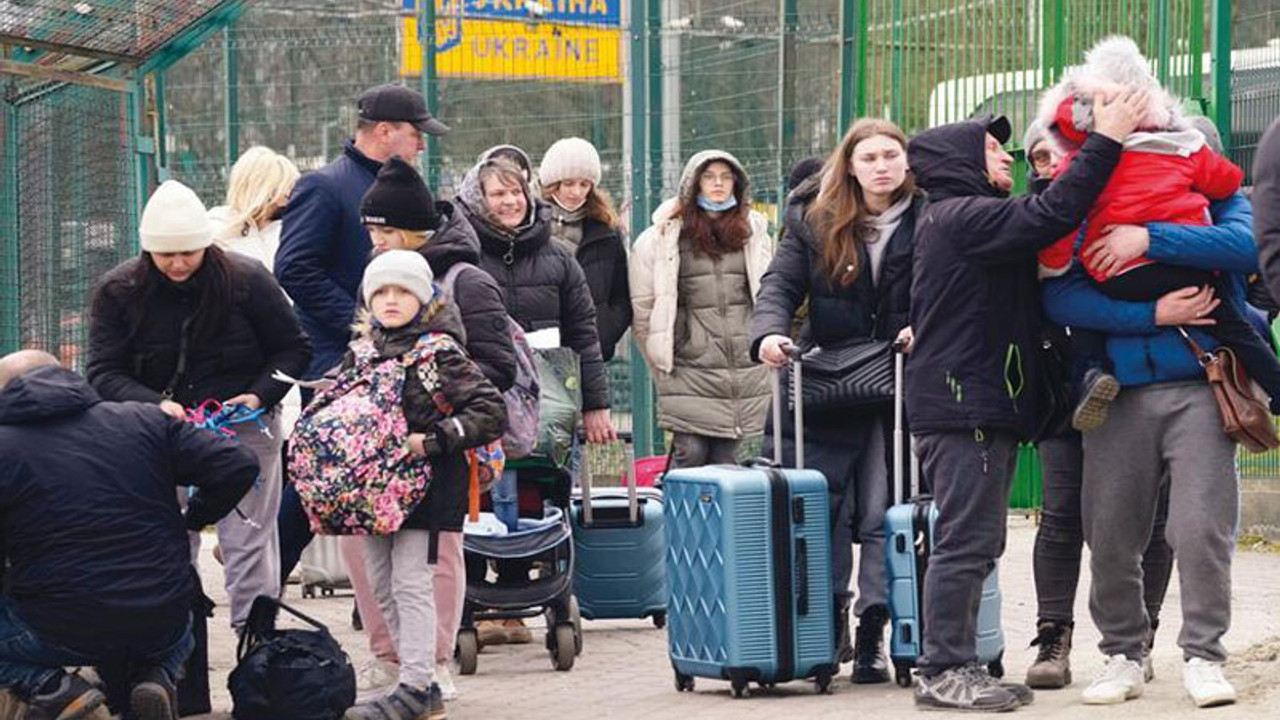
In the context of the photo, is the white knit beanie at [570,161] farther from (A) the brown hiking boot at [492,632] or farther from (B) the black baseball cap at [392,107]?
(A) the brown hiking boot at [492,632]

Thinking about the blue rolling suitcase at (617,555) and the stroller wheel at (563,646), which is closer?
the stroller wheel at (563,646)

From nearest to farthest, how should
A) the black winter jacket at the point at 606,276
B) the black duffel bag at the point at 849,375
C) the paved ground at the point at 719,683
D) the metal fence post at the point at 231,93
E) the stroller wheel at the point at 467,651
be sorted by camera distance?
the paved ground at the point at 719,683
the black duffel bag at the point at 849,375
the stroller wheel at the point at 467,651
the black winter jacket at the point at 606,276
the metal fence post at the point at 231,93

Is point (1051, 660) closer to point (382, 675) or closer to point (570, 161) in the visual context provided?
point (382, 675)

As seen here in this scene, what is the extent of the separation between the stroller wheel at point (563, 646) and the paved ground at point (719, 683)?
0.06 meters

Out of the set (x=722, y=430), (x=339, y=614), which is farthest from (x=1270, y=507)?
(x=339, y=614)

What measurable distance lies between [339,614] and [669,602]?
286 cm

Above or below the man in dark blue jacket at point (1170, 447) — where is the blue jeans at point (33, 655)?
below

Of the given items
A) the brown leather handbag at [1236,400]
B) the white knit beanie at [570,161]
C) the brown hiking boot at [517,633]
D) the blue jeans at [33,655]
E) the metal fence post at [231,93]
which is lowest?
the brown hiking boot at [517,633]

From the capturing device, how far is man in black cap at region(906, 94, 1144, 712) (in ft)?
25.0

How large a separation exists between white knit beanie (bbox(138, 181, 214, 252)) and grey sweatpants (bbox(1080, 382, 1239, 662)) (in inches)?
115

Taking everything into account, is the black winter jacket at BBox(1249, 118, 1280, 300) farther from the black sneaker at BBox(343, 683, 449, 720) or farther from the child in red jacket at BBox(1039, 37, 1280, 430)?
the black sneaker at BBox(343, 683, 449, 720)

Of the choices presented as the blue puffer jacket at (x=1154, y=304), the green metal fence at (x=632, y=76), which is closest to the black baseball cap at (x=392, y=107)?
the blue puffer jacket at (x=1154, y=304)

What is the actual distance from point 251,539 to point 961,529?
98.6 inches

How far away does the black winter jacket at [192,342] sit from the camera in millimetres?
8391
